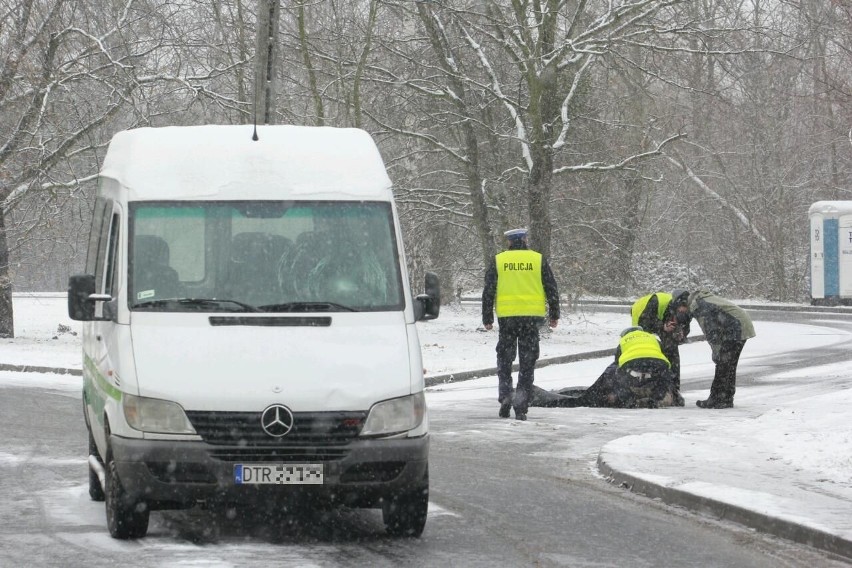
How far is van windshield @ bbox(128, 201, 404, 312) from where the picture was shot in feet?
26.1

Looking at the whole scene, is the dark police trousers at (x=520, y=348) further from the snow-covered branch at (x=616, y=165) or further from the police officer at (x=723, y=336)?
the snow-covered branch at (x=616, y=165)

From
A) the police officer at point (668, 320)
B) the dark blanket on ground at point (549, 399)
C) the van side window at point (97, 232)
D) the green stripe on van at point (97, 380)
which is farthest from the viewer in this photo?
the dark blanket on ground at point (549, 399)

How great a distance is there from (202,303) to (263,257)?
0.48 metres

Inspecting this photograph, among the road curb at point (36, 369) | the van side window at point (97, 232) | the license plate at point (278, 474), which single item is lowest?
the road curb at point (36, 369)

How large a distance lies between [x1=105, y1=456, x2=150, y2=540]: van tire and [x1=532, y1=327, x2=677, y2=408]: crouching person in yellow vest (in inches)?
312

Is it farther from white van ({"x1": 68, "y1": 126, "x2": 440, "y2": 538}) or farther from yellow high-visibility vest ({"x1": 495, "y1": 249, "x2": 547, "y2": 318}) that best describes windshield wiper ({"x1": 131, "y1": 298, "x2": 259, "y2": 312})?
yellow high-visibility vest ({"x1": 495, "y1": 249, "x2": 547, "y2": 318})

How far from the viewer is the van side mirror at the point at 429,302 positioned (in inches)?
331

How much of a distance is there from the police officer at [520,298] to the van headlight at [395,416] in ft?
19.0

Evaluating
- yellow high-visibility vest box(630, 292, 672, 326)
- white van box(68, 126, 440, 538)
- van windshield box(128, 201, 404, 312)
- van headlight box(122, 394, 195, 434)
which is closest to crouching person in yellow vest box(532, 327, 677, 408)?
yellow high-visibility vest box(630, 292, 672, 326)

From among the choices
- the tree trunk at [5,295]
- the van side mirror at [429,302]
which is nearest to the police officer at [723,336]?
the van side mirror at [429,302]

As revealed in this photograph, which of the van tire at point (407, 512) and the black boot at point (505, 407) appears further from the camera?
the black boot at point (505, 407)

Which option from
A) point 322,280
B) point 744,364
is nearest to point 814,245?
point 744,364

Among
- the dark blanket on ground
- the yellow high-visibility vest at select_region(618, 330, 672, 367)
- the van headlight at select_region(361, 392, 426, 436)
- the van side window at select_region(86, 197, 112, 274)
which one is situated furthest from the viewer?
the dark blanket on ground

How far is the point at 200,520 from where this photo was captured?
8484 millimetres
